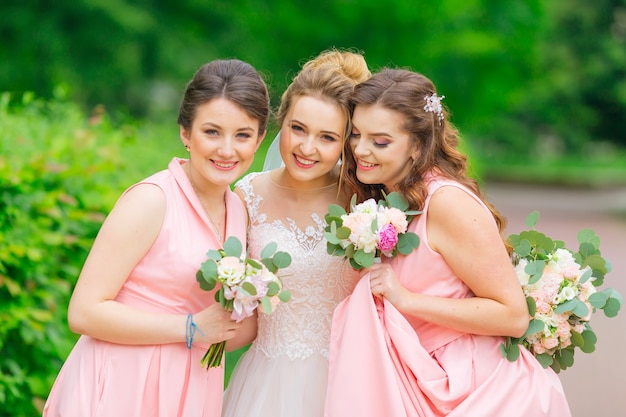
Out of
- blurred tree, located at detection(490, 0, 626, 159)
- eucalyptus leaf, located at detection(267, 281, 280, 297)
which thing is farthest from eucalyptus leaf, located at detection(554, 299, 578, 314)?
blurred tree, located at detection(490, 0, 626, 159)

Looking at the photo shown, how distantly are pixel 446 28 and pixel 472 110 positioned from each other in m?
3.25

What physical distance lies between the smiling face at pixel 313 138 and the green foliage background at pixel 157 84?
0.74 metres

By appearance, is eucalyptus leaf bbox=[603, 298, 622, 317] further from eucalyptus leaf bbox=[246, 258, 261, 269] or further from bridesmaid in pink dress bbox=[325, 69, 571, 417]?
eucalyptus leaf bbox=[246, 258, 261, 269]

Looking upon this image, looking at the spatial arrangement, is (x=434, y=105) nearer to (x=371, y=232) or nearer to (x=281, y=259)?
(x=371, y=232)

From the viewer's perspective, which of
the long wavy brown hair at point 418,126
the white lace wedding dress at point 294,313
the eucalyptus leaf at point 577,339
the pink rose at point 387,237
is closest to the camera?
the pink rose at point 387,237

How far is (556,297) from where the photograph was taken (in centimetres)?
361

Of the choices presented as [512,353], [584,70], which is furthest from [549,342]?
[584,70]

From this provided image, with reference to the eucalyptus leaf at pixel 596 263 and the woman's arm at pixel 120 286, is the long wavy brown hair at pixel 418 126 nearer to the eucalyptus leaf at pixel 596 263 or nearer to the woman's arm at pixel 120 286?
the eucalyptus leaf at pixel 596 263

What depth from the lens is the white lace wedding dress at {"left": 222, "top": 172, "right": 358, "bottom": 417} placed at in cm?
385

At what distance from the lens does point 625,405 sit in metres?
7.20

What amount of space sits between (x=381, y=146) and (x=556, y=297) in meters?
1.02

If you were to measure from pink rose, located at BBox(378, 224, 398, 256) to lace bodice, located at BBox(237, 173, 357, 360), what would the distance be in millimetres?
608

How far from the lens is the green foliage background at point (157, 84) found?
15.5 feet

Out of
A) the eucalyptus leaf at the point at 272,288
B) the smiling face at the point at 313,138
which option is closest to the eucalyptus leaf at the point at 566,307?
the smiling face at the point at 313,138
